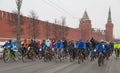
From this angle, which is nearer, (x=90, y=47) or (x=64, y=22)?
(x=90, y=47)

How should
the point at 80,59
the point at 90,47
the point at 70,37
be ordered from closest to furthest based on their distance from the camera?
1. the point at 80,59
2. the point at 90,47
3. the point at 70,37

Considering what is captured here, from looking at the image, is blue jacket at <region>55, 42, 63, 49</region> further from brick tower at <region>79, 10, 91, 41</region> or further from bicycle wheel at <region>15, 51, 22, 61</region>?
brick tower at <region>79, 10, 91, 41</region>

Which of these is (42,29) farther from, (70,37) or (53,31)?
(70,37)

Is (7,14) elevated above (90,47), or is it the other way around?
(7,14)

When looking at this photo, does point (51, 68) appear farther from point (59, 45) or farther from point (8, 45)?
point (59, 45)

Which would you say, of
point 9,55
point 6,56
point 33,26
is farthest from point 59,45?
point 33,26

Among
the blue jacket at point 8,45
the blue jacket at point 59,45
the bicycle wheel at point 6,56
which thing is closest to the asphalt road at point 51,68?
the bicycle wheel at point 6,56

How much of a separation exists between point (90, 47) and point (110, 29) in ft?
423

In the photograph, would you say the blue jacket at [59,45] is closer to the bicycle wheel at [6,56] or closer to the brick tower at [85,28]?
the bicycle wheel at [6,56]

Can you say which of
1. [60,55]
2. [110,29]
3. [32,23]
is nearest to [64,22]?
[32,23]

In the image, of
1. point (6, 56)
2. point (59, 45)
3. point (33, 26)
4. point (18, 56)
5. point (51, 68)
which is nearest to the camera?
point (51, 68)

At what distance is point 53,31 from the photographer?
72.1 meters

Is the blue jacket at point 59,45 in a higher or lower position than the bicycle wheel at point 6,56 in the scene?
higher

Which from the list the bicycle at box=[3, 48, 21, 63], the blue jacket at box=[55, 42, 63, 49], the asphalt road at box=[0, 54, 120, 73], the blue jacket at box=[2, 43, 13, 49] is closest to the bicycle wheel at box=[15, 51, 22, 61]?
the bicycle at box=[3, 48, 21, 63]
